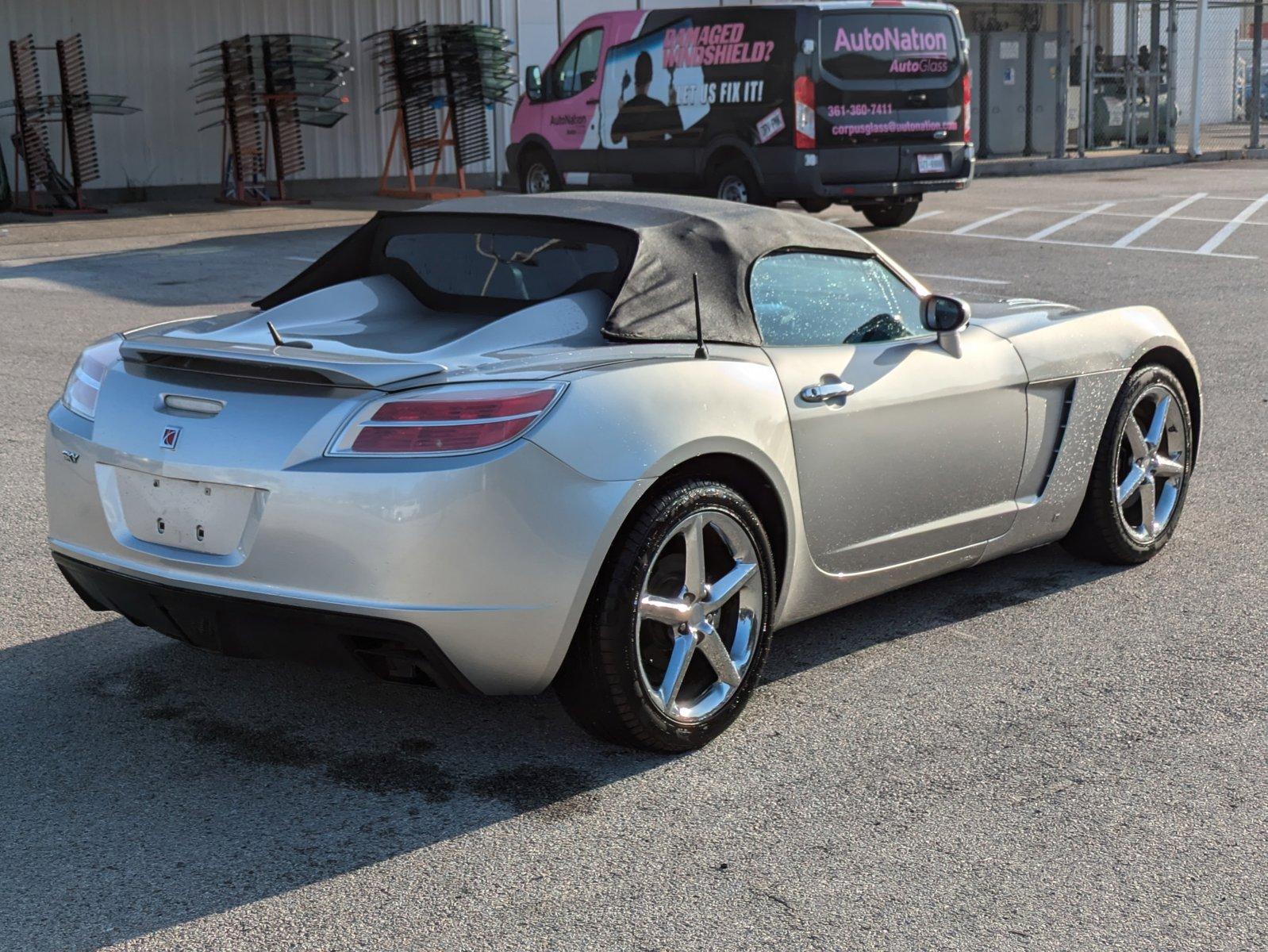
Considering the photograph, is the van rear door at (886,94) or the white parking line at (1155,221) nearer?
the van rear door at (886,94)

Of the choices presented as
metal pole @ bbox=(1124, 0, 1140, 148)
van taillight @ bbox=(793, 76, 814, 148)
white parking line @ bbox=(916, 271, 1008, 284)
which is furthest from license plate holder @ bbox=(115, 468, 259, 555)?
metal pole @ bbox=(1124, 0, 1140, 148)

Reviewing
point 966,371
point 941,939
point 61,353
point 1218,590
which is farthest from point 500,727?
point 61,353

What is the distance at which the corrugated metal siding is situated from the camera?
68.7 ft

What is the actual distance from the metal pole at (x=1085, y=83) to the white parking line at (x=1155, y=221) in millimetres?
6393

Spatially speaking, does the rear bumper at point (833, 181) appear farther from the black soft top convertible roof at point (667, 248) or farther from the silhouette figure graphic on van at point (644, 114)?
the black soft top convertible roof at point (667, 248)

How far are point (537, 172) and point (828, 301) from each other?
1555 cm

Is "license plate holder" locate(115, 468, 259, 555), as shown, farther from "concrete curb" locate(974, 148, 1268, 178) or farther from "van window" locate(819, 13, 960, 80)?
"concrete curb" locate(974, 148, 1268, 178)

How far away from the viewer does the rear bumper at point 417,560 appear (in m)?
3.48

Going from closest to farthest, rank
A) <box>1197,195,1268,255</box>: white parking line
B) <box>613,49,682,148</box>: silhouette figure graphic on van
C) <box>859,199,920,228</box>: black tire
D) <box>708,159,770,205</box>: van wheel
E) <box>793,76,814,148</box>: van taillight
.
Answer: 1. <box>1197,195,1268,255</box>: white parking line
2. <box>793,76,814,148</box>: van taillight
3. <box>708,159,770,205</box>: van wheel
4. <box>613,49,682,148</box>: silhouette figure graphic on van
5. <box>859,199,920,228</box>: black tire

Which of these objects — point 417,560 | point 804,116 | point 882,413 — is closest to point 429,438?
point 417,560

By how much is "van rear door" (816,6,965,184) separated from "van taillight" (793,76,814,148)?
7cm

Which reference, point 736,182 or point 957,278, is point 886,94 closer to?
point 736,182

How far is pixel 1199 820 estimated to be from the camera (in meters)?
3.55

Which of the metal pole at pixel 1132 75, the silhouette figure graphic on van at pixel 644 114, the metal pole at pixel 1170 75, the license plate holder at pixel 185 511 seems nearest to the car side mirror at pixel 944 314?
the license plate holder at pixel 185 511
